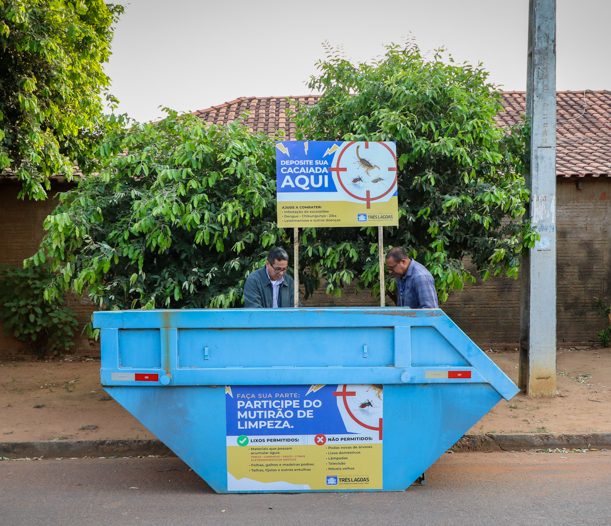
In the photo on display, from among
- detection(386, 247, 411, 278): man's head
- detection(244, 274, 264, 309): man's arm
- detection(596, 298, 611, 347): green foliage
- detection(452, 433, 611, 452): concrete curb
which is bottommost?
detection(452, 433, 611, 452): concrete curb

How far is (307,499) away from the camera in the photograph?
485cm

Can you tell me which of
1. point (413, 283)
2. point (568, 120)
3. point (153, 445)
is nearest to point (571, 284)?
point (568, 120)

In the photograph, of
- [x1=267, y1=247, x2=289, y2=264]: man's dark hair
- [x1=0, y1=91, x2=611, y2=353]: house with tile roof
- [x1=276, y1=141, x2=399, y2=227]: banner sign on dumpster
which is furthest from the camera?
[x1=0, y1=91, x2=611, y2=353]: house with tile roof

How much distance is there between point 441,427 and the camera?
484 cm

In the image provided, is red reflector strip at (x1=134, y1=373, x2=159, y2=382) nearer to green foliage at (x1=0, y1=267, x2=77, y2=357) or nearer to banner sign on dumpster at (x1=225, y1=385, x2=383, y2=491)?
banner sign on dumpster at (x1=225, y1=385, x2=383, y2=491)

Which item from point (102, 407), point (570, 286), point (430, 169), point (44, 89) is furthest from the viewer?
point (570, 286)

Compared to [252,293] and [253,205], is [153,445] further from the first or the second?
[253,205]

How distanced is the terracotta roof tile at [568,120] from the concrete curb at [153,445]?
542 cm

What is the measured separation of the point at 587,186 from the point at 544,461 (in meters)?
6.44

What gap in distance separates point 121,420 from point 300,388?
290cm

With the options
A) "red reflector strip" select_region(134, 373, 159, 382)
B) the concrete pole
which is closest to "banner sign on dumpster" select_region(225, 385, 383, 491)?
"red reflector strip" select_region(134, 373, 159, 382)

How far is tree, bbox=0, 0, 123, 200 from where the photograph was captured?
877cm

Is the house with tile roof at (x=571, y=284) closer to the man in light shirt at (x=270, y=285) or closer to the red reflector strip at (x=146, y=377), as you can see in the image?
the man in light shirt at (x=270, y=285)

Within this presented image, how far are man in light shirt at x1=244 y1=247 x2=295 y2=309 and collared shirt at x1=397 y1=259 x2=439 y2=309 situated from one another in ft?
3.42
